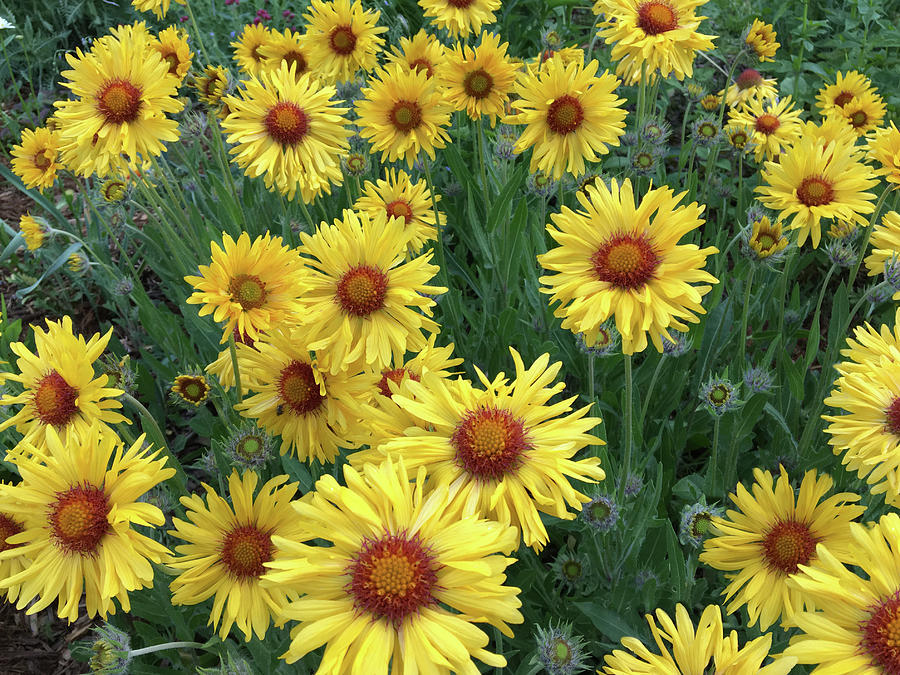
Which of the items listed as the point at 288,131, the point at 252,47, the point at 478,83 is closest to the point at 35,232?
the point at 288,131

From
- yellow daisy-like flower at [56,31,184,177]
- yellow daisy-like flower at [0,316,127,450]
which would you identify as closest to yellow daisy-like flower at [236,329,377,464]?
yellow daisy-like flower at [0,316,127,450]

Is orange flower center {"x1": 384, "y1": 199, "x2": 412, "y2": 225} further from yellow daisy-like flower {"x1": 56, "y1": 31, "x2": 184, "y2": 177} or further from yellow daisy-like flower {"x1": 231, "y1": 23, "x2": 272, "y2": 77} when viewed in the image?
yellow daisy-like flower {"x1": 231, "y1": 23, "x2": 272, "y2": 77}

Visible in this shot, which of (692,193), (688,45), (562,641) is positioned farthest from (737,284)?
(562,641)

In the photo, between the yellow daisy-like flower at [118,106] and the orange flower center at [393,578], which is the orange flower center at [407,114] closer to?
the yellow daisy-like flower at [118,106]

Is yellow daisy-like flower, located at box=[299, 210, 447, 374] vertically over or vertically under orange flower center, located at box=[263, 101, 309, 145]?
under

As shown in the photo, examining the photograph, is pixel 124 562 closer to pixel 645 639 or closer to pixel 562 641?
pixel 562 641

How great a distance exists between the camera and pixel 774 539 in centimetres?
179

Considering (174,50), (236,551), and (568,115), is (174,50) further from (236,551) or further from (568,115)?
(236,551)

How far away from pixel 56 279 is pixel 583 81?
3175 millimetres

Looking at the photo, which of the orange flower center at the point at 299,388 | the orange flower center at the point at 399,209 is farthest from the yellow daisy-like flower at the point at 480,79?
the orange flower center at the point at 299,388

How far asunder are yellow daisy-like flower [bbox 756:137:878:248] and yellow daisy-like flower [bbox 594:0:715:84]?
0.59 metres

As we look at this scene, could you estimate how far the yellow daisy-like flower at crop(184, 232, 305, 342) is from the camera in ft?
5.72

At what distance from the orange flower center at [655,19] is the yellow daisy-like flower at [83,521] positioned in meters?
2.24

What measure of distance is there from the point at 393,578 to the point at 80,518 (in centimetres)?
75
